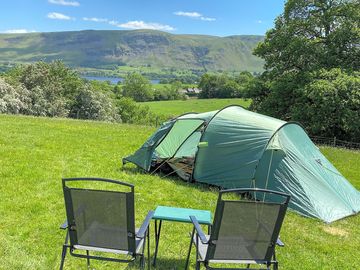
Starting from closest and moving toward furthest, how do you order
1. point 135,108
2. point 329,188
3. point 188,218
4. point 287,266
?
point 188,218 → point 287,266 → point 329,188 → point 135,108

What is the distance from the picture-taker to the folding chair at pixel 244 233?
14.5 feet

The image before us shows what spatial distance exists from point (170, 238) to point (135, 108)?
6707 centimetres

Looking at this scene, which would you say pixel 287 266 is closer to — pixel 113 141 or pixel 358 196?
pixel 358 196

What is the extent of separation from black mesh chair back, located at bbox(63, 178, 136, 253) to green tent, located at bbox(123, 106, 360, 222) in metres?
5.47

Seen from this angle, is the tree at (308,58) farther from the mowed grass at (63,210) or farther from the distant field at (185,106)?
the distant field at (185,106)

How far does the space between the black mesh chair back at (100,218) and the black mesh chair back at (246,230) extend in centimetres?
99

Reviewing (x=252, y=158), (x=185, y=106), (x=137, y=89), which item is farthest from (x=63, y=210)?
(x=137, y=89)

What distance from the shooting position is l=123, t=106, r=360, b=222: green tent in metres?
9.17

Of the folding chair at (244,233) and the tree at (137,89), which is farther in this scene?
the tree at (137,89)

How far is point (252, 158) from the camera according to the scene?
9.59 meters

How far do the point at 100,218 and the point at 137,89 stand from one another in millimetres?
105323

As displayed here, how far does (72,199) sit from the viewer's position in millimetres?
4539

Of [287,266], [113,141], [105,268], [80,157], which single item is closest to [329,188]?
[287,266]

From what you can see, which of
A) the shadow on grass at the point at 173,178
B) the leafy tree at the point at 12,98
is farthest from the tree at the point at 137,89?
the shadow on grass at the point at 173,178
